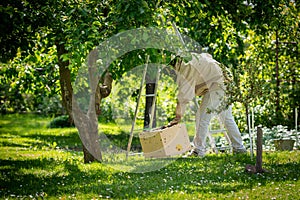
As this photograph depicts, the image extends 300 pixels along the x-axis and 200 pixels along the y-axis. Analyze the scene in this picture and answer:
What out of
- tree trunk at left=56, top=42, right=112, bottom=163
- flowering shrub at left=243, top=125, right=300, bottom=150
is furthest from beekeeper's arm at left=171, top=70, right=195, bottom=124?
flowering shrub at left=243, top=125, right=300, bottom=150

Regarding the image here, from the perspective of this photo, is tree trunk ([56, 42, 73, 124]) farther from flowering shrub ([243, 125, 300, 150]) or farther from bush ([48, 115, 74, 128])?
bush ([48, 115, 74, 128])

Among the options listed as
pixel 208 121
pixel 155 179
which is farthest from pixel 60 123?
pixel 155 179

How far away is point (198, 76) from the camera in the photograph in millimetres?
7191

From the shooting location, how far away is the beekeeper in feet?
22.9

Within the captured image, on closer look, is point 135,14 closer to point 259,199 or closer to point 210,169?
point 210,169

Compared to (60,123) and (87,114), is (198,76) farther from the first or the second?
(60,123)

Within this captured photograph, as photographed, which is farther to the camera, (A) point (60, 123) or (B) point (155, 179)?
(A) point (60, 123)

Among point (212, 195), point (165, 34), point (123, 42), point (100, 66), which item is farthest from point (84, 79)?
point (212, 195)

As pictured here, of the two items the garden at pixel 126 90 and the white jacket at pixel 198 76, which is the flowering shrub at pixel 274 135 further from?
the white jacket at pixel 198 76

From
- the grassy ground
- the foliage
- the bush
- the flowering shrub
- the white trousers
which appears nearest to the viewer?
the grassy ground

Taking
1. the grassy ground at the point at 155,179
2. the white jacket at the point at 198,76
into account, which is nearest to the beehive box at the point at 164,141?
the grassy ground at the point at 155,179

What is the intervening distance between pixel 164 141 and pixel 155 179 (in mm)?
1513

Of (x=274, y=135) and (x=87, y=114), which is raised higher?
(x=87, y=114)

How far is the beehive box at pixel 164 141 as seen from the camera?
6848 mm
